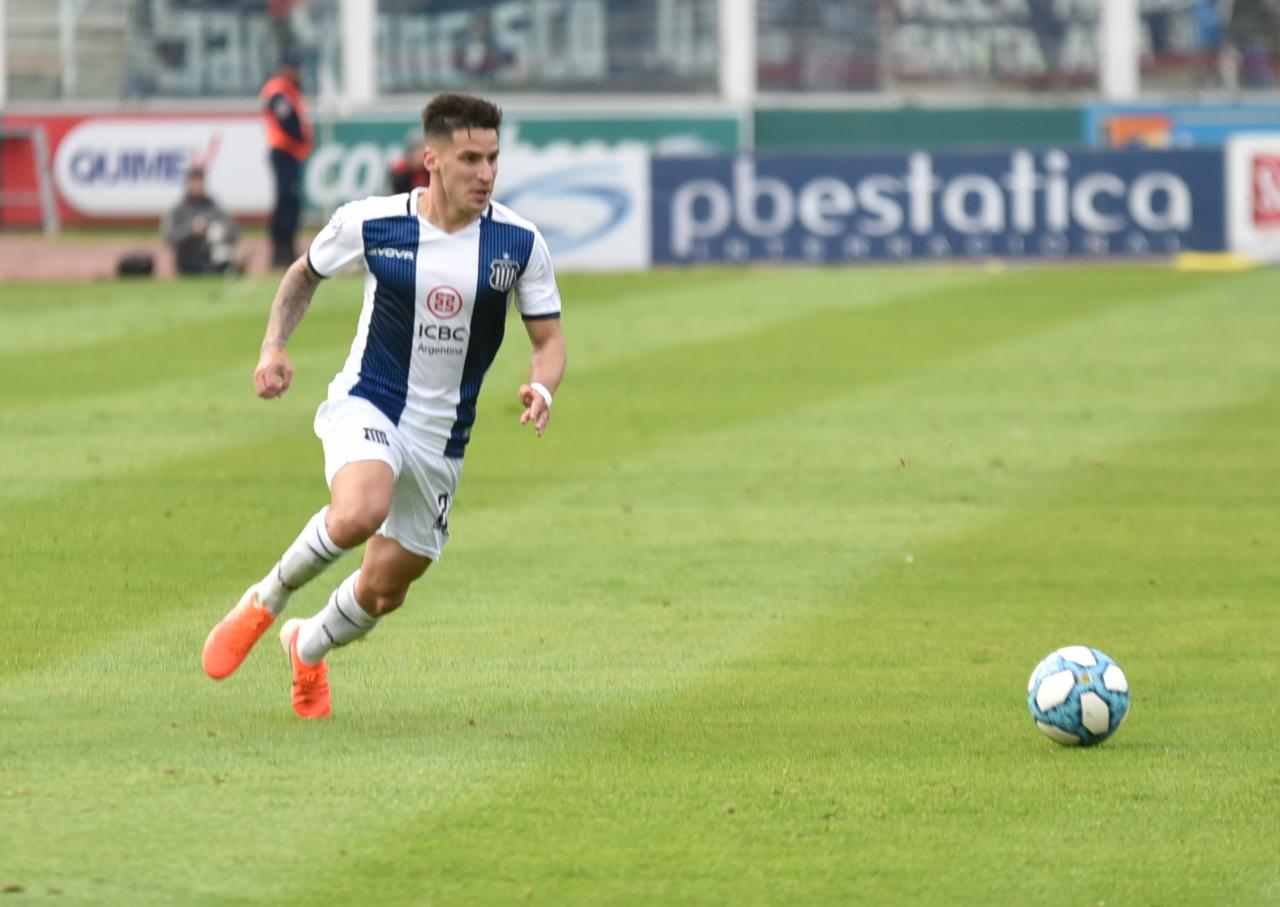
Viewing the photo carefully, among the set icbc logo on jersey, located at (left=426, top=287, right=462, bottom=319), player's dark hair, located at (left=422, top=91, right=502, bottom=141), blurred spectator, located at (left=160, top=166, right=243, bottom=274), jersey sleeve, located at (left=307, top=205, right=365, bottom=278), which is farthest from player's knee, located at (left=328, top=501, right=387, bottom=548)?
blurred spectator, located at (left=160, top=166, right=243, bottom=274)

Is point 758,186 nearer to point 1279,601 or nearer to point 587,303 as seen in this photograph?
point 587,303

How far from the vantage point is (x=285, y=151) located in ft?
87.2

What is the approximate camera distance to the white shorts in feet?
24.6

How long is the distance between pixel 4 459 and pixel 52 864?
313 inches

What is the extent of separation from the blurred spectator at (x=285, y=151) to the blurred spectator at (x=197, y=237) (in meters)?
0.80

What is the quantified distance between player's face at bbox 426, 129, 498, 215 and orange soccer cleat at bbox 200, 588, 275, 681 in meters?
1.40

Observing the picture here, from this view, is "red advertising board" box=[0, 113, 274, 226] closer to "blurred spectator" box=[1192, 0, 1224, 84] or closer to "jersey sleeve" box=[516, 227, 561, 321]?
"blurred spectator" box=[1192, 0, 1224, 84]

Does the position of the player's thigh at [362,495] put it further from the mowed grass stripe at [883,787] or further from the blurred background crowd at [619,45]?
the blurred background crowd at [619,45]

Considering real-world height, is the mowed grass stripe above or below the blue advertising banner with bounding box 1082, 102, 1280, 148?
below

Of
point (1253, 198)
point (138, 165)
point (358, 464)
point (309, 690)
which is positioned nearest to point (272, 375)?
point (358, 464)

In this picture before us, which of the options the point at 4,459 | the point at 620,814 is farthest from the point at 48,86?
the point at 620,814

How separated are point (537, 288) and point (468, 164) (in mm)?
519

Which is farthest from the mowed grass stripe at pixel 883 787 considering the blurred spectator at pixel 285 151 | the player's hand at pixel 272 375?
the blurred spectator at pixel 285 151

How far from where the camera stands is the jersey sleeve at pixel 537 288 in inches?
305
